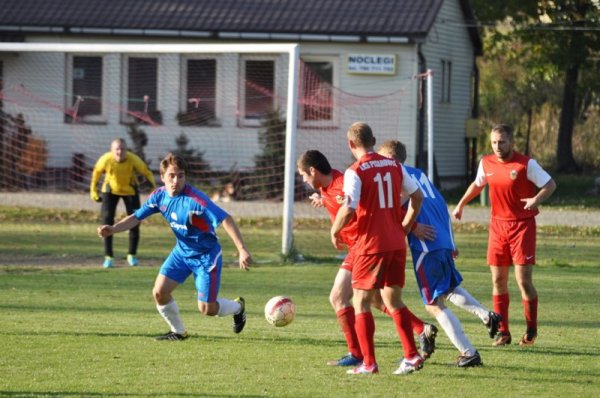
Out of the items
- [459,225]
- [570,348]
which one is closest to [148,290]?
[570,348]

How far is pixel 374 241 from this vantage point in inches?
348

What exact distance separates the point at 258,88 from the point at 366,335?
798 inches

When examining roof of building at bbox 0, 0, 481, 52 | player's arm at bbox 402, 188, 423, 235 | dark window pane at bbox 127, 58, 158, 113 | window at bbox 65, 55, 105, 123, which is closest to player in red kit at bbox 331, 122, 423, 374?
player's arm at bbox 402, 188, 423, 235

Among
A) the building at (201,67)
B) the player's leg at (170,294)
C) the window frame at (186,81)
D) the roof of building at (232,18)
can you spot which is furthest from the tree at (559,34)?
the player's leg at (170,294)

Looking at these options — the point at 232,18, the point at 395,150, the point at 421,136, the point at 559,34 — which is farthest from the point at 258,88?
the point at 395,150

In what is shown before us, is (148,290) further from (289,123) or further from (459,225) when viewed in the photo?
(459,225)

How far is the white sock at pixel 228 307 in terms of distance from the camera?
36.1 ft

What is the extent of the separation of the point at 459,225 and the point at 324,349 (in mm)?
15211

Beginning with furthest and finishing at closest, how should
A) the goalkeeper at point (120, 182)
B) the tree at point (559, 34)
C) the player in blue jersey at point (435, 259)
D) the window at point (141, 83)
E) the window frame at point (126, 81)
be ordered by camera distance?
the tree at point (559, 34) → the window at point (141, 83) → the window frame at point (126, 81) → the goalkeeper at point (120, 182) → the player in blue jersey at point (435, 259)

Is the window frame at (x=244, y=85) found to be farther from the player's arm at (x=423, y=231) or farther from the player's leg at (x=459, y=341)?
the player's leg at (x=459, y=341)

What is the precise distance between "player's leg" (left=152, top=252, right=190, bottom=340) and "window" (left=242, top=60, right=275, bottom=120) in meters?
17.8

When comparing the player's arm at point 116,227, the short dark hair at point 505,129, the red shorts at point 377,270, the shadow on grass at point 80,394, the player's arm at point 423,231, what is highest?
the short dark hair at point 505,129

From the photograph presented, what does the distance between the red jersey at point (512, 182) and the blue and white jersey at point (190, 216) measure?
8.14ft

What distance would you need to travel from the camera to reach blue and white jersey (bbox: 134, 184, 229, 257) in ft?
34.7
